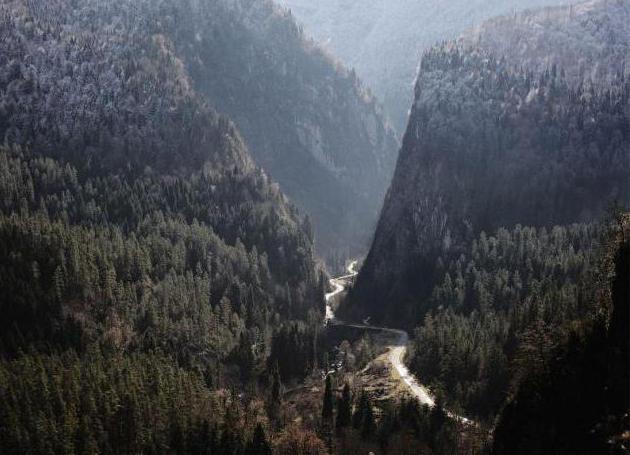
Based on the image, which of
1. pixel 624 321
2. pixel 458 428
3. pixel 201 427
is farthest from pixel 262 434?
pixel 624 321

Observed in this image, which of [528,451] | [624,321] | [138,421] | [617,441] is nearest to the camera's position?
[617,441]

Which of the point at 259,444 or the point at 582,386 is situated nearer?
the point at 582,386

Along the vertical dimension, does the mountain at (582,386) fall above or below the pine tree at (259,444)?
above

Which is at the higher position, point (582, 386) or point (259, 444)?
point (582, 386)

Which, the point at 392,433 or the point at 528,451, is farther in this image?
the point at 392,433

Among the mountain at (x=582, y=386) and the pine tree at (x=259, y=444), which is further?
the pine tree at (x=259, y=444)

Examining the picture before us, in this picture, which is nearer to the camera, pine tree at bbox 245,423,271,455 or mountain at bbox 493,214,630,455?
mountain at bbox 493,214,630,455

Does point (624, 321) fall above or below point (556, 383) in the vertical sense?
above

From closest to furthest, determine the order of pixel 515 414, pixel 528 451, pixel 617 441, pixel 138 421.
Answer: pixel 617 441, pixel 528 451, pixel 515 414, pixel 138 421

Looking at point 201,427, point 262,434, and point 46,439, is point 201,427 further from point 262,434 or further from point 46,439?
point 46,439

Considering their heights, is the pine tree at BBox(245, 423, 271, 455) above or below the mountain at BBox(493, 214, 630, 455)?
below

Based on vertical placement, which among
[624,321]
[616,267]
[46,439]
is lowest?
[46,439]
